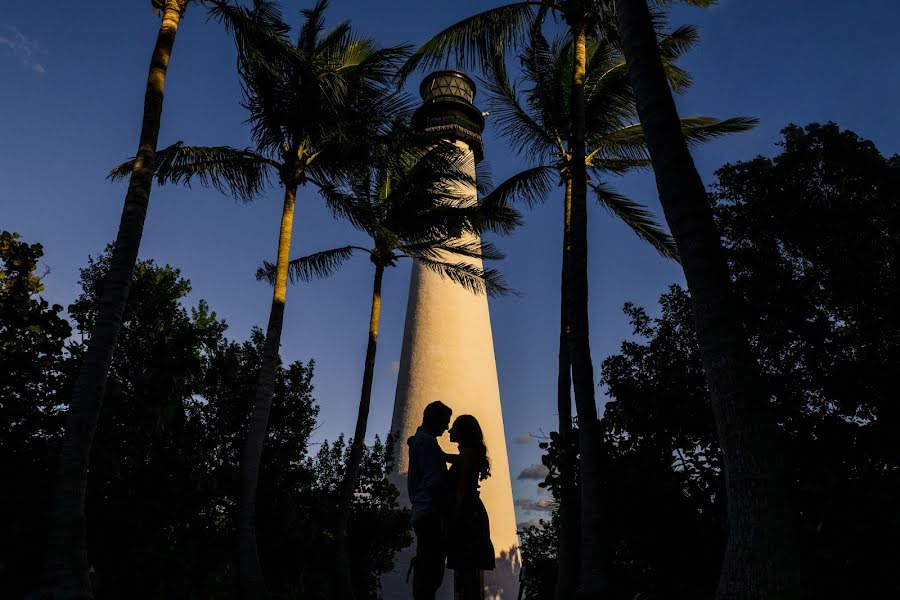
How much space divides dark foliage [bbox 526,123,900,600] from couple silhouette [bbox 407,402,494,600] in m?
4.12

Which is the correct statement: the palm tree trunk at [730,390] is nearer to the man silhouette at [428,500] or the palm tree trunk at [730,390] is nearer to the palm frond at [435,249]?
the man silhouette at [428,500]

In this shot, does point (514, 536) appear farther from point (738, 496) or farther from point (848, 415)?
point (738, 496)

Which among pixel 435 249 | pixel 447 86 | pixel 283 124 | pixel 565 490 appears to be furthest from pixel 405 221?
pixel 447 86

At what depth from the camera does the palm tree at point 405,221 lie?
11.7 metres

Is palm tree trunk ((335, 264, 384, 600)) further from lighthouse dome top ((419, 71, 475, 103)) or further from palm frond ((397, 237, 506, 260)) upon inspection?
lighthouse dome top ((419, 71, 475, 103))

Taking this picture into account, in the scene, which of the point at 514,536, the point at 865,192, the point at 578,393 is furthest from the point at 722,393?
the point at 514,536

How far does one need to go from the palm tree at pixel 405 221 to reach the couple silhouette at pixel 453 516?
25.1 feet

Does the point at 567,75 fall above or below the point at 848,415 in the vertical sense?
above

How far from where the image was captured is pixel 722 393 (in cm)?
359

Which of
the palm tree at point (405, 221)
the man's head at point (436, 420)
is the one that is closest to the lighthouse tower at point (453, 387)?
the palm tree at point (405, 221)

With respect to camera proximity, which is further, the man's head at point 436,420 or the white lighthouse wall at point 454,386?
the white lighthouse wall at point 454,386

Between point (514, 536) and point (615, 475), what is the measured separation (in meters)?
7.54

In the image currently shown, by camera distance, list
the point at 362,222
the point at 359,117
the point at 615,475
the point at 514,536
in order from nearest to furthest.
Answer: the point at 615,475 → the point at 359,117 → the point at 362,222 → the point at 514,536

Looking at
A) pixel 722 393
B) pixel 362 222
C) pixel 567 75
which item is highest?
pixel 567 75
